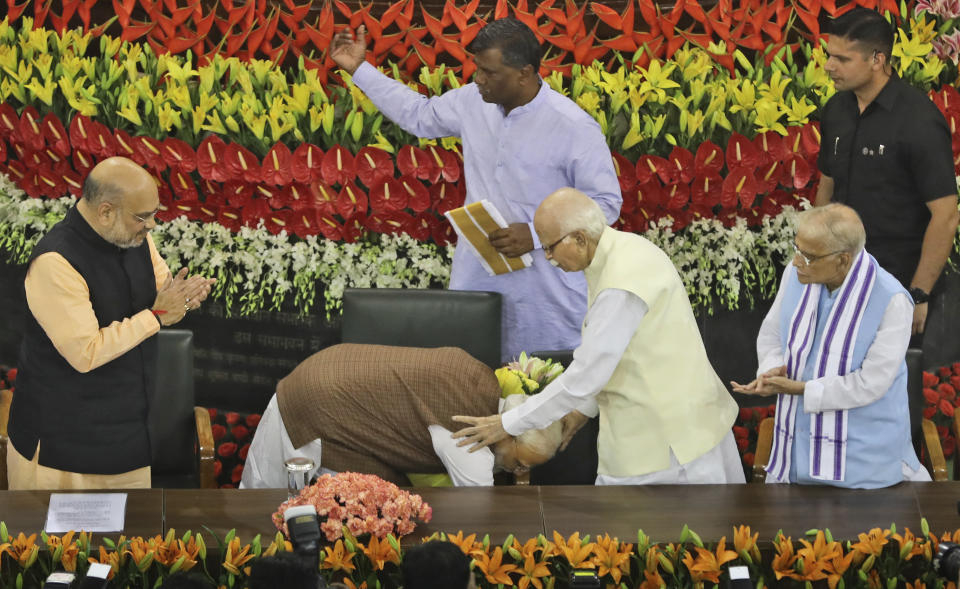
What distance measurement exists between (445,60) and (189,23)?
99cm

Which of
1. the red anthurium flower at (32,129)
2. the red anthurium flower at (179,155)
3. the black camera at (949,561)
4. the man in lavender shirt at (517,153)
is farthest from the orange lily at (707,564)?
the red anthurium flower at (32,129)

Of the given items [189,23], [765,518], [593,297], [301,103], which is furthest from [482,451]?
[189,23]

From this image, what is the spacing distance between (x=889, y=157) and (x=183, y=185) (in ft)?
8.04

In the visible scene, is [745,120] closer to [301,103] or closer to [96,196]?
[301,103]

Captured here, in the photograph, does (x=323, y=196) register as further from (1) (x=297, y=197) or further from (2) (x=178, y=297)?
(2) (x=178, y=297)

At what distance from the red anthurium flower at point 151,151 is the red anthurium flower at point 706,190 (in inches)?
74.9

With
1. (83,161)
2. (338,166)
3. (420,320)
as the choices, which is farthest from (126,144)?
(420,320)

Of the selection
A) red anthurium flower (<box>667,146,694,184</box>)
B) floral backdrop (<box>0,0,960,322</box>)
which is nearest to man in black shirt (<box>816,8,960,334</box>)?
floral backdrop (<box>0,0,960,322</box>)

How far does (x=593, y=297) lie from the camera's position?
325 cm

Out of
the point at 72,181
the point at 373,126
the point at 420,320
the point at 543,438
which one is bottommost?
the point at 543,438

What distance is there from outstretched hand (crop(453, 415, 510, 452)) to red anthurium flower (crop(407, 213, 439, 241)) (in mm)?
1419

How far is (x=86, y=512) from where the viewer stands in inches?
113

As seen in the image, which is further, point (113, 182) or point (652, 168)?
point (652, 168)

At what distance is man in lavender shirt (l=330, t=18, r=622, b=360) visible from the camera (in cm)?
420
